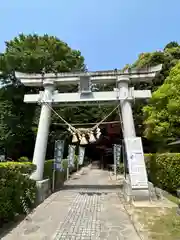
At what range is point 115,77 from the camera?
10008 millimetres

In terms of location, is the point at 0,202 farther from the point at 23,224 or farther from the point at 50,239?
the point at 50,239

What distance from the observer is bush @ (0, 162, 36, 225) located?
5074mm

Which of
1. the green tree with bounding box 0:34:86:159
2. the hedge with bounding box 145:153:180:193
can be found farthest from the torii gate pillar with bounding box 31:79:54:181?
the green tree with bounding box 0:34:86:159

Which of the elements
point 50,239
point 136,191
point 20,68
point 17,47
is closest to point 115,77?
point 136,191

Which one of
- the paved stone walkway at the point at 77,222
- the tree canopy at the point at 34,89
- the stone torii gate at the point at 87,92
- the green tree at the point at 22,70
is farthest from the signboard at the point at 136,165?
the green tree at the point at 22,70

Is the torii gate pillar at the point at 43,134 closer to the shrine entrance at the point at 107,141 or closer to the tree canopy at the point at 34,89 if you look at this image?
the shrine entrance at the point at 107,141

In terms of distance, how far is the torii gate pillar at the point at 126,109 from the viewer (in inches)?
363

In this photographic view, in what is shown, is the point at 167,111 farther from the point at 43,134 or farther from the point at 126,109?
the point at 43,134

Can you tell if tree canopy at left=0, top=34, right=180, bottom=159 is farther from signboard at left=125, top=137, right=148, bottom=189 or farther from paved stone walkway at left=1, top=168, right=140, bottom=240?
paved stone walkway at left=1, top=168, right=140, bottom=240

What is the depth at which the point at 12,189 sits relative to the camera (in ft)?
18.0

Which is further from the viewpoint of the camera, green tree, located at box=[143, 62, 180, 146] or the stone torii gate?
green tree, located at box=[143, 62, 180, 146]

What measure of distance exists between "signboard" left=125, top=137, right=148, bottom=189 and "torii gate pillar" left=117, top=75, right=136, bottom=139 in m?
1.12

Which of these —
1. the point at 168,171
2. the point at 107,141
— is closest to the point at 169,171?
the point at 168,171

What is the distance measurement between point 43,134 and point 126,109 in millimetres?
3845
